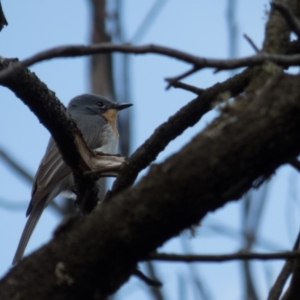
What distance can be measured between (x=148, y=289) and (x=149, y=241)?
14.9 ft

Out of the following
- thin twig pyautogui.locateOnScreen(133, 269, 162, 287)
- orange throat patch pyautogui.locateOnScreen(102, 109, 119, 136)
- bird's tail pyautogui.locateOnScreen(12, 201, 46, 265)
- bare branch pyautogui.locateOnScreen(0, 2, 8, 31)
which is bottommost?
thin twig pyautogui.locateOnScreen(133, 269, 162, 287)

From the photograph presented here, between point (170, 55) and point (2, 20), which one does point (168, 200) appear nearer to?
point (170, 55)

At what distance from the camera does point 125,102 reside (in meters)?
8.33

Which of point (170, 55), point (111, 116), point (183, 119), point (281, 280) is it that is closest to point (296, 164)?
point (281, 280)

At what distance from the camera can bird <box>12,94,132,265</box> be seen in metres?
6.01

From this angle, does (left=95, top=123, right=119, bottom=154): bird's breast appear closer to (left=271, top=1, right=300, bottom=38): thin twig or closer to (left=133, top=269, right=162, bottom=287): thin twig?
(left=133, top=269, right=162, bottom=287): thin twig

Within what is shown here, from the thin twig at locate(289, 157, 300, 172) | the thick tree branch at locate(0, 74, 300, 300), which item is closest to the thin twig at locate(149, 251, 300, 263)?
the thick tree branch at locate(0, 74, 300, 300)

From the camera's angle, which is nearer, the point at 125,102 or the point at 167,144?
the point at 167,144

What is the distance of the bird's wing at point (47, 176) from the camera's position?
6000mm

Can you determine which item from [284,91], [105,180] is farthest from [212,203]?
[105,180]

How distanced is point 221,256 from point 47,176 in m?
4.16

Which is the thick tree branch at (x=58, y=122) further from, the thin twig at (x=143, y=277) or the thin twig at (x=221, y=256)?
the thin twig at (x=221, y=256)

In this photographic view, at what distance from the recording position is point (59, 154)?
20.2 ft

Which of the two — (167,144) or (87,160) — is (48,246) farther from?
(87,160)
